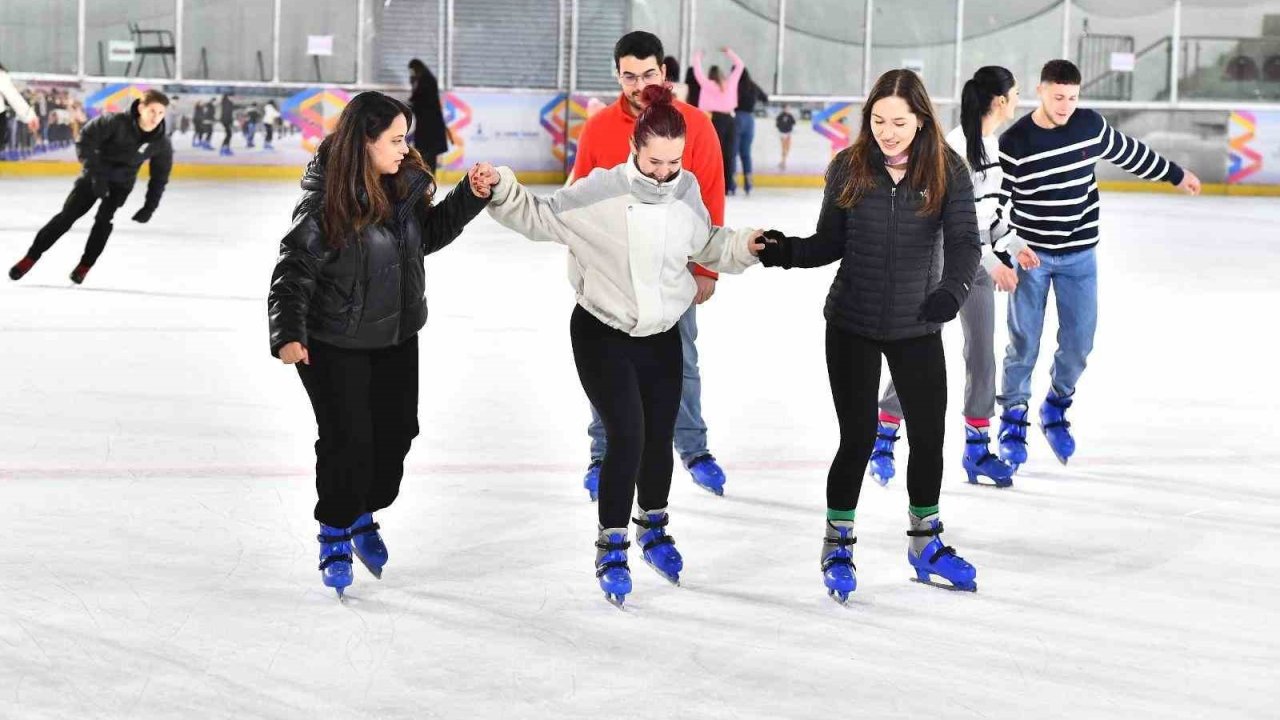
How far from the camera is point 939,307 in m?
3.45

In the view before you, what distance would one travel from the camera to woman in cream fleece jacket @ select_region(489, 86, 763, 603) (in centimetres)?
356

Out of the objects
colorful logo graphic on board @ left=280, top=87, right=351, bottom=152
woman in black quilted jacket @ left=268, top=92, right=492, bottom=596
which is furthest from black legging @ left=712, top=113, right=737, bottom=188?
woman in black quilted jacket @ left=268, top=92, right=492, bottom=596

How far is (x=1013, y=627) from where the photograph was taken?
135 inches

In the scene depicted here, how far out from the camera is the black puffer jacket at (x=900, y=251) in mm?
3559

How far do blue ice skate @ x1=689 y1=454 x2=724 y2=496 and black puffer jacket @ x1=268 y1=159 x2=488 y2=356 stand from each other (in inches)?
46.7

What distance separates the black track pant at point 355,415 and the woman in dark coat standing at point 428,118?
12369mm

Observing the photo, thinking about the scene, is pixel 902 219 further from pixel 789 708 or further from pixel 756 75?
pixel 756 75

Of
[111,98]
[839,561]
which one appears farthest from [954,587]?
[111,98]

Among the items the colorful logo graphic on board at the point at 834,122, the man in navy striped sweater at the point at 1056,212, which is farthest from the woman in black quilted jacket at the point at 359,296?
the colorful logo graphic on board at the point at 834,122

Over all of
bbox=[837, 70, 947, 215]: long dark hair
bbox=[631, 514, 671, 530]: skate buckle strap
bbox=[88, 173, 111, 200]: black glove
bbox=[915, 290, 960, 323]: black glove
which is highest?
bbox=[837, 70, 947, 215]: long dark hair

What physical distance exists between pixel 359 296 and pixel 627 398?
0.57 meters

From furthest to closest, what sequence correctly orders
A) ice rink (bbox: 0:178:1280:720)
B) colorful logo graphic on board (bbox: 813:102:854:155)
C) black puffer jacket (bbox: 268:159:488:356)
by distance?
colorful logo graphic on board (bbox: 813:102:854:155), black puffer jacket (bbox: 268:159:488:356), ice rink (bbox: 0:178:1280:720)

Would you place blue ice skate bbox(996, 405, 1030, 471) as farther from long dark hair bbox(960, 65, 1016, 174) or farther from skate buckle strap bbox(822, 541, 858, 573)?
skate buckle strap bbox(822, 541, 858, 573)

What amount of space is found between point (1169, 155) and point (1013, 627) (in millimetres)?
17235
